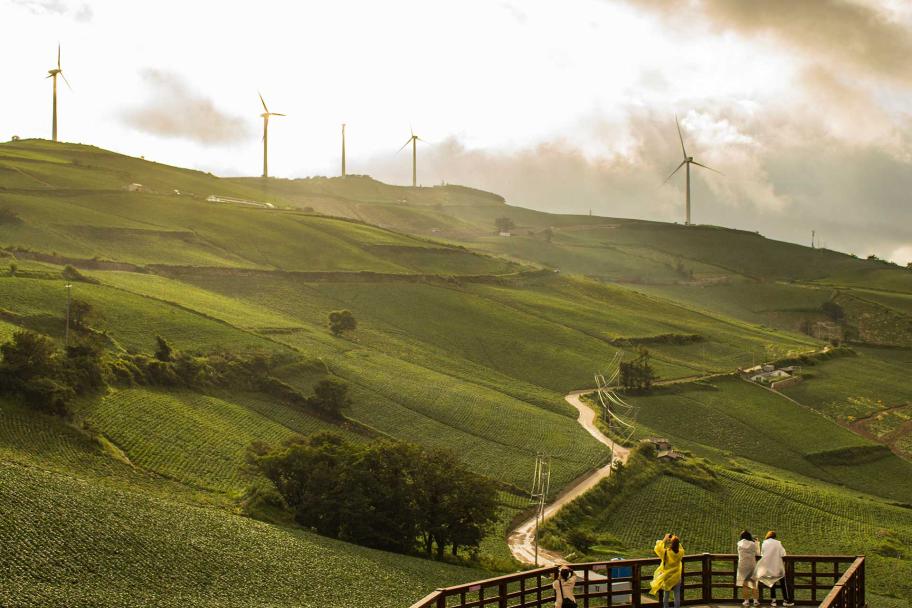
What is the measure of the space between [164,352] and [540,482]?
130 feet

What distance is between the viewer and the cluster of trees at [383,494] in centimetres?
6856

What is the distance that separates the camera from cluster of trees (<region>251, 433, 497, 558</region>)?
6856 cm

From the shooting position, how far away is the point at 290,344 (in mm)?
122062

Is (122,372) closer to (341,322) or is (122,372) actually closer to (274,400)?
(274,400)

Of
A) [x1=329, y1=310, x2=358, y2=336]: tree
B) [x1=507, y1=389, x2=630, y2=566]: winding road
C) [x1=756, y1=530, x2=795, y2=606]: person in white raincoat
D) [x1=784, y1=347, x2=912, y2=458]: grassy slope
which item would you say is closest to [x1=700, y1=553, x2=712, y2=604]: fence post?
[x1=756, y1=530, x2=795, y2=606]: person in white raincoat

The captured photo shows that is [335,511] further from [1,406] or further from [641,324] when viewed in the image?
[641,324]

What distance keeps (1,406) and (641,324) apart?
12927cm

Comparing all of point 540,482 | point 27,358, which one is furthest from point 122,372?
point 540,482

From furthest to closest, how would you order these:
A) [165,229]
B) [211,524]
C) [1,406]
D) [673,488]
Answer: [165,229] < [673,488] < [1,406] < [211,524]

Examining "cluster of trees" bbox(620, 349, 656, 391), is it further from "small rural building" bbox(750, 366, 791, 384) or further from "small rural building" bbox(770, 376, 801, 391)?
"small rural building" bbox(770, 376, 801, 391)

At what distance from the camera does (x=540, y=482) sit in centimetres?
9412

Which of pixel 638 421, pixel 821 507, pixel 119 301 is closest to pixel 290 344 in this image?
pixel 119 301

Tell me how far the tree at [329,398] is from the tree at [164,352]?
1505 centimetres

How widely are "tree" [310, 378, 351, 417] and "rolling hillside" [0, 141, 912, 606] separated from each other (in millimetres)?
1980
